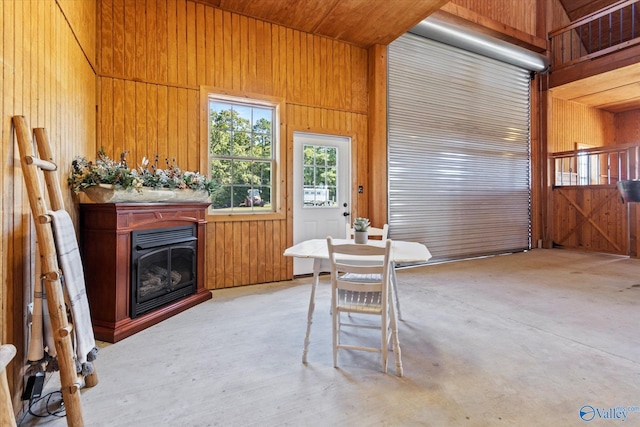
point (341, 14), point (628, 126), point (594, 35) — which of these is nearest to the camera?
point (341, 14)

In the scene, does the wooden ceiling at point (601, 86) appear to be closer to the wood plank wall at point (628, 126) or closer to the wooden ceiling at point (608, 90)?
the wooden ceiling at point (608, 90)

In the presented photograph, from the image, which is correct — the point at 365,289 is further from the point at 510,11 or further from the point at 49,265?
the point at 510,11

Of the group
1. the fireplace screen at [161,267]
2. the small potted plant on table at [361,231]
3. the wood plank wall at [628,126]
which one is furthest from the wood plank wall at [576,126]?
the fireplace screen at [161,267]

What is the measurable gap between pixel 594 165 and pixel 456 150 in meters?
5.83

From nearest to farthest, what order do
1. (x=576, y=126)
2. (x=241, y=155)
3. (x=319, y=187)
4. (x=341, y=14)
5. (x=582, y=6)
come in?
1. (x=341, y=14)
2. (x=241, y=155)
3. (x=319, y=187)
4. (x=582, y=6)
5. (x=576, y=126)

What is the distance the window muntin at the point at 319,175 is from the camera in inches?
181

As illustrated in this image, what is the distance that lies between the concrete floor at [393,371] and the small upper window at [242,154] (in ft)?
4.44

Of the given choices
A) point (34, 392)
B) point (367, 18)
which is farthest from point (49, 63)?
point (367, 18)

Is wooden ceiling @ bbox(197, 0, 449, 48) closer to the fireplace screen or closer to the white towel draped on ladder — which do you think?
the fireplace screen

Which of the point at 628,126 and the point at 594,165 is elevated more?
the point at 628,126

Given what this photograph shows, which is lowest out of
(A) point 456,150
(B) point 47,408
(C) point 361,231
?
(B) point 47,408

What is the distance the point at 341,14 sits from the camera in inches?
161

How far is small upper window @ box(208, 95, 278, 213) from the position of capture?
406cm

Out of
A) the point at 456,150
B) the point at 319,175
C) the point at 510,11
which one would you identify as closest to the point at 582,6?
the point at 510,11
